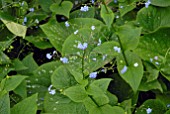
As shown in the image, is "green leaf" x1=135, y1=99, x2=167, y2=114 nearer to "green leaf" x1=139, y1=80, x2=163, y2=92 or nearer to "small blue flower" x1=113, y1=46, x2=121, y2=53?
"green leaf" x1=139, y1=80, x2=163, y2=92

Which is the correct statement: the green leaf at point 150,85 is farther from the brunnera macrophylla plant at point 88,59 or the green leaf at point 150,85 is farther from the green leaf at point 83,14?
the green leaf at point 83,14

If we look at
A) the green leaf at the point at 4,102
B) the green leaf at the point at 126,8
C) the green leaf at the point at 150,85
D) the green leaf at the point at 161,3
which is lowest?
the green leaf at the point at 150,85

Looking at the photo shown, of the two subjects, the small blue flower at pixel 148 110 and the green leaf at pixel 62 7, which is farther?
the green leaf at pixel 62 7

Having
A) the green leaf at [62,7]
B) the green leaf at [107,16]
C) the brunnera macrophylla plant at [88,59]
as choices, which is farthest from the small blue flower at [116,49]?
the green leaf at [62,7]

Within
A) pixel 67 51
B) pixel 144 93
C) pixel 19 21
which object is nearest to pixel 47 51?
pixel 19 21

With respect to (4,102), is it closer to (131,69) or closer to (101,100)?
(101,100)

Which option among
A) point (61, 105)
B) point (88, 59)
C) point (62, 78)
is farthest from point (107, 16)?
point (61, 105)
